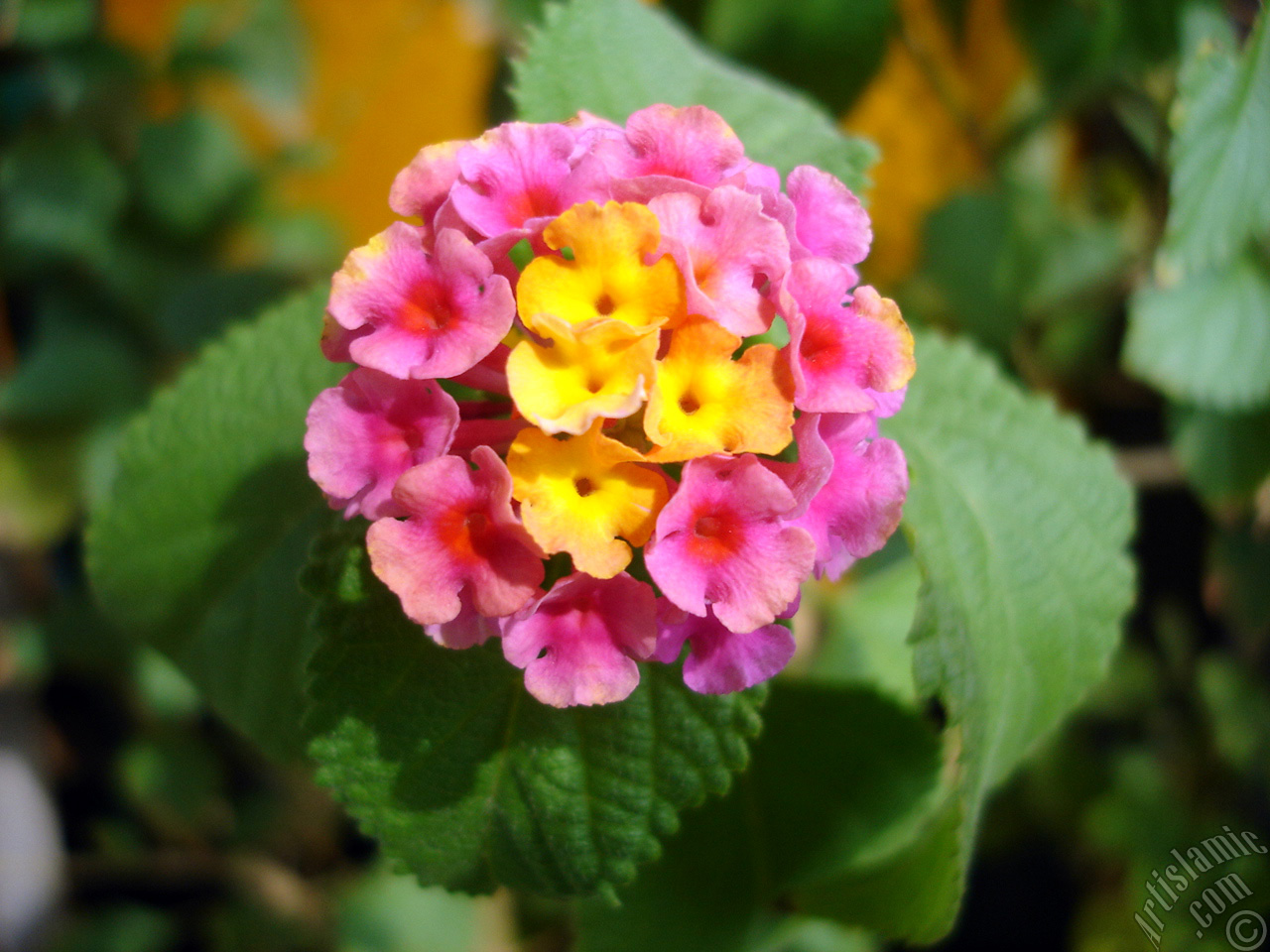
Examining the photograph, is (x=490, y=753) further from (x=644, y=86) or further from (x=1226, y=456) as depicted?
(x=1226, y=456)

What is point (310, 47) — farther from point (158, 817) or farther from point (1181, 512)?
point (1181, 512)

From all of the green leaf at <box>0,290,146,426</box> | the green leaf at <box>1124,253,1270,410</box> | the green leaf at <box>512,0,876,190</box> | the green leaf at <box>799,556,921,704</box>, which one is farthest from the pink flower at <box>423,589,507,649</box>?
the green leaf at <box>0,290,146,426</box>

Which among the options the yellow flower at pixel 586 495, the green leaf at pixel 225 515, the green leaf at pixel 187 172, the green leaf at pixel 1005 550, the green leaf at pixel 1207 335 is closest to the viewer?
the yellow flower at pixel 586 495

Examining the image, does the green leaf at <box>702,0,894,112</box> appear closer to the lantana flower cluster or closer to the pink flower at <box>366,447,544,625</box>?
the lantana flower cluster

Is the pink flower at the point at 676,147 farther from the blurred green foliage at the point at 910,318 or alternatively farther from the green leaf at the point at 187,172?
the green leaf at the point at 187,172

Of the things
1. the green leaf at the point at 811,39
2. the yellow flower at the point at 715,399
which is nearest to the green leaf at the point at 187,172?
the green leaf at the point at 811,39

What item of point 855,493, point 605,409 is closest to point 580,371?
point 605,409
